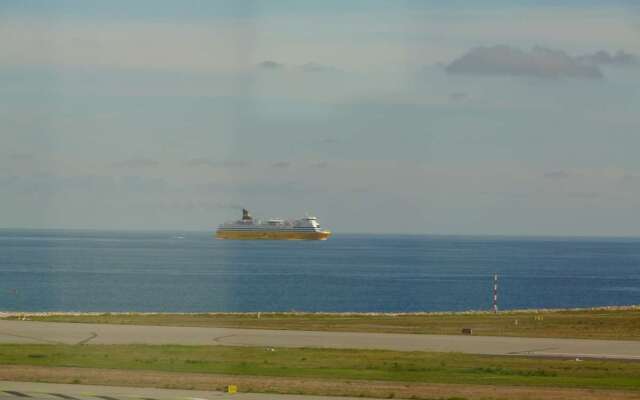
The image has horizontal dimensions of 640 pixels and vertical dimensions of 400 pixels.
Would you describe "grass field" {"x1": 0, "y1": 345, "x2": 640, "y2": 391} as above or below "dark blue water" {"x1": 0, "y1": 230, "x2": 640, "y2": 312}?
below

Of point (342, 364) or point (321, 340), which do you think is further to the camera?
point (321, 340)

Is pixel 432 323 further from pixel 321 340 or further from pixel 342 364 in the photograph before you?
pixel 342 364

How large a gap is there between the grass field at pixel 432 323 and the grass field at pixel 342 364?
7339mm

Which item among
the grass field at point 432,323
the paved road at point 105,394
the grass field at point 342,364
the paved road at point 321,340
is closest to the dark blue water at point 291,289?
the grass field at point 432,323

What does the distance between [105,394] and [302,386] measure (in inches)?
138

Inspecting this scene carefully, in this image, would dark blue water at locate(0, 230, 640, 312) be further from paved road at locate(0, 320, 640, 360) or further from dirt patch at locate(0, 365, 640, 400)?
dirt patch at locate(0, 365, 640, 400)

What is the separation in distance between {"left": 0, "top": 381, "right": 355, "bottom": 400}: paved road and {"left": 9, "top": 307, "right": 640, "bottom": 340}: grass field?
1465cm

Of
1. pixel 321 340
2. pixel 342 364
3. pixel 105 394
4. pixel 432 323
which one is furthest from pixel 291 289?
pixel 105 394

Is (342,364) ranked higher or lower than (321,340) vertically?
lower

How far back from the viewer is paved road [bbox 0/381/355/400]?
1675 cm

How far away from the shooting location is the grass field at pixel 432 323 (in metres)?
31.7

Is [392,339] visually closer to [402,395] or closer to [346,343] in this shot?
[346,343]

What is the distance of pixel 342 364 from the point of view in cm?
2227

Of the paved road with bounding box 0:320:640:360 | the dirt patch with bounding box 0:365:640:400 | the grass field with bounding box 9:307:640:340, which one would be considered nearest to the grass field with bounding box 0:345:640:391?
the dirt patch with bounding box 0:365:640:400
